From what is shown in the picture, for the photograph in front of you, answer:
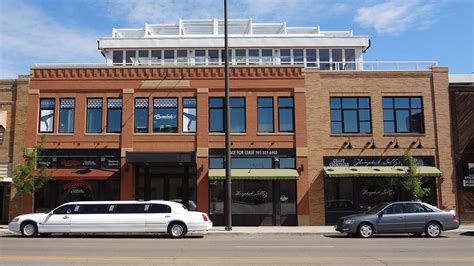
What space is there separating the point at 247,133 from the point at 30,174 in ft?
36.6

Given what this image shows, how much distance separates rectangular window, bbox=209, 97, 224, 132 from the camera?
87.7 feet

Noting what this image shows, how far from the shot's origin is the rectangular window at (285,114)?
26.7 metres

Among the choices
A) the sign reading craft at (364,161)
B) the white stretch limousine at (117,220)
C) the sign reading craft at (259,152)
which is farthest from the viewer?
the sign reading craft at (259,152)

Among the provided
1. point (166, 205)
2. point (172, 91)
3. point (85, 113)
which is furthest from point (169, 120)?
point (166, 205)

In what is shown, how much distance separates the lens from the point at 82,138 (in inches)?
1041

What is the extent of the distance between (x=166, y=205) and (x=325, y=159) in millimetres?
10038

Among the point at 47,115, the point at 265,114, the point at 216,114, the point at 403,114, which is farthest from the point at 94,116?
the point at 403,114

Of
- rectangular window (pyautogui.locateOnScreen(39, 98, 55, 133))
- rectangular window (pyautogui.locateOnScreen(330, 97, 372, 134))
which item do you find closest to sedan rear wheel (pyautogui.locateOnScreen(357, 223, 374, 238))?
rectangular window (pyautogui.locateOnScreen(330, 97, 372, 134))

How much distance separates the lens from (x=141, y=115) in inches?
1059

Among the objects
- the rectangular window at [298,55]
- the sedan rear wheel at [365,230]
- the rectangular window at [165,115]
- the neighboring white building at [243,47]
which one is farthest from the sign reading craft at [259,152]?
the rectangular window at [298,55]

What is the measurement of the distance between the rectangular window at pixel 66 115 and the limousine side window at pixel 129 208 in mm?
8754

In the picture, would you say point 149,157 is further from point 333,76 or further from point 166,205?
point 333,76

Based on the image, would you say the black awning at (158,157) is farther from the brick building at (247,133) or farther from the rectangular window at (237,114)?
the rectangular window at (237,114)

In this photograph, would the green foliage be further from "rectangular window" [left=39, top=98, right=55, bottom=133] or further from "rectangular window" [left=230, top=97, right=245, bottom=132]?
"rectangular window" [left=230, top=97, right=245, bottom=132]
